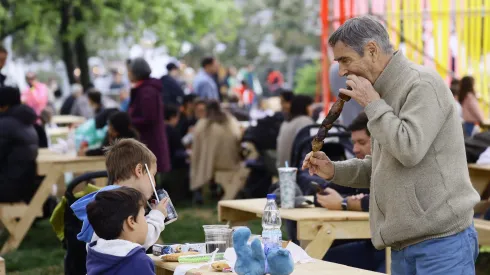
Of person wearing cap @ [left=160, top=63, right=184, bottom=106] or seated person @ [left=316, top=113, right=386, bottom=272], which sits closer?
seated person @ [left=316, top=113, right=386, bottom=272]

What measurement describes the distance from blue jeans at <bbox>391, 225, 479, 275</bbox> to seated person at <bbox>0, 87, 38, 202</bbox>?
604 cm

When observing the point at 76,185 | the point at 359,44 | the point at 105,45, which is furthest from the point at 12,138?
the point at 105,45

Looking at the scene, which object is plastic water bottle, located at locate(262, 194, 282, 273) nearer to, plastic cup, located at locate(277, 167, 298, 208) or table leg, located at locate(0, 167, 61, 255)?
plastic cup, located at locate(277, 167, 298, 208)

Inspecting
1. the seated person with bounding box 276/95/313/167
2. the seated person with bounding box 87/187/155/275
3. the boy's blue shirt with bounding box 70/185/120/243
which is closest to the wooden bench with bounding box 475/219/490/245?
the boy's blue shirt with bounding box 70/185/120/243

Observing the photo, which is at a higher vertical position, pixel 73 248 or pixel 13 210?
pixel 73 248

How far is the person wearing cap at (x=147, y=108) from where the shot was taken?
10.2 meters

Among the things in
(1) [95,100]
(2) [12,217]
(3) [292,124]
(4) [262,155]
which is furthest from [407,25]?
(2) [12,217]

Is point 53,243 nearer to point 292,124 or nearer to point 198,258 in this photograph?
point 292,124

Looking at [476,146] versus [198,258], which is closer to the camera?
[198,258]

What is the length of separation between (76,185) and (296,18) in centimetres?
3428

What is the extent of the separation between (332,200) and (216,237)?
58.2 inches

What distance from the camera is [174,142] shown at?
13.0 m

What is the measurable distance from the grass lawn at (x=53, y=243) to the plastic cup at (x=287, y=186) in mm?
2346

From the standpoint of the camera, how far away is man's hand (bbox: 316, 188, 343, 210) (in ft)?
19.4
